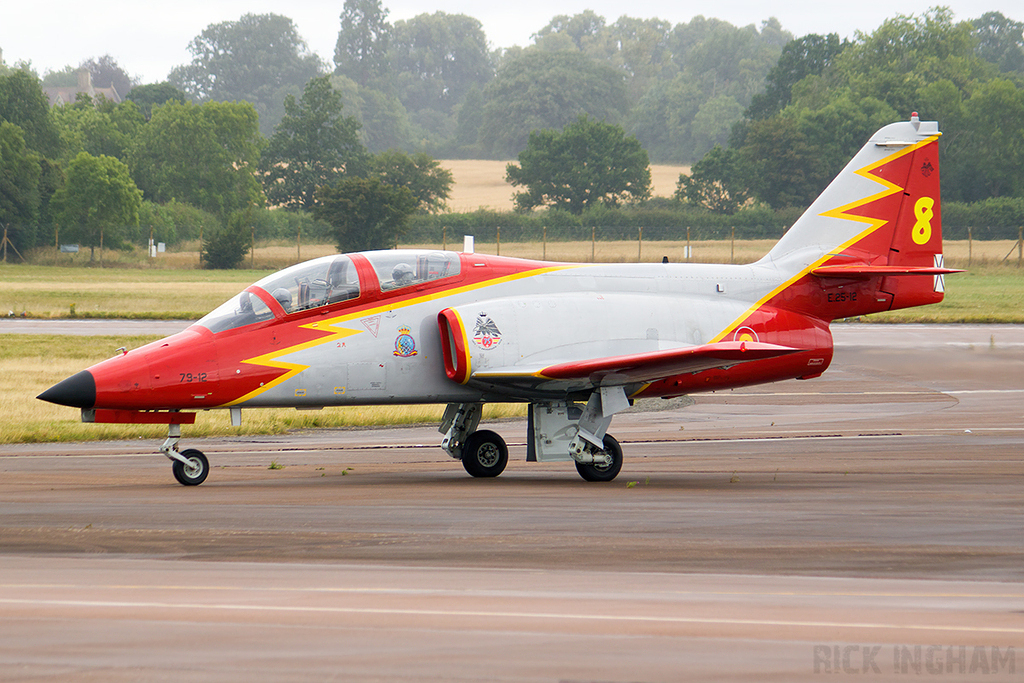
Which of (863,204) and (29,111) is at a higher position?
(29,111)

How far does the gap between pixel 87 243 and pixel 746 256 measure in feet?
162

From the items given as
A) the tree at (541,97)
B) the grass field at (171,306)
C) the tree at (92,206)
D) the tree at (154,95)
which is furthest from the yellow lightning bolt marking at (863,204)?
the tree at (541,97)

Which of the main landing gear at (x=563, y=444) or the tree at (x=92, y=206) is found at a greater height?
the tree at (x=92, y=206)

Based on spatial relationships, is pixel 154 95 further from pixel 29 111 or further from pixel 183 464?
pixel 183 464

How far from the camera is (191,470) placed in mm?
11773

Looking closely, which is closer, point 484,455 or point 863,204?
point 484,455

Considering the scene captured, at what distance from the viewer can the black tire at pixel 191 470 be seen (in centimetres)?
1171

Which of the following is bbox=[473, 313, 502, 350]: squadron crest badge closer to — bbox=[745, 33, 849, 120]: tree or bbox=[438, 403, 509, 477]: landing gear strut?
bbox=[438, 403, 509, 477]: landing gear strut

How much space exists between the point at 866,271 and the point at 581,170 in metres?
91.9

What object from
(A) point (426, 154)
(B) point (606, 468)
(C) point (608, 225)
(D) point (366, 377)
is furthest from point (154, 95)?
(B) point (606, 468)

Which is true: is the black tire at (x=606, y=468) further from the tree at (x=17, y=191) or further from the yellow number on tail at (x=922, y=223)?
the tree at (x=17, y=191)

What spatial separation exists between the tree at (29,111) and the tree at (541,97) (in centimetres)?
7634

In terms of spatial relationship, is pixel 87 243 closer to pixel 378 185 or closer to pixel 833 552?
pixel 378 185

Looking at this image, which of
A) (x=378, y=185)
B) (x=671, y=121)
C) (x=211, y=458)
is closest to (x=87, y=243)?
Result: (x=378, y=185)
